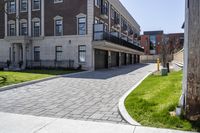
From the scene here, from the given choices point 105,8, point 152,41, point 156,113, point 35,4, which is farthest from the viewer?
point 152,41

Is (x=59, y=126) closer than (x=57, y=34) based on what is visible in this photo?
Yes

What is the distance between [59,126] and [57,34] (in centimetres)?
2215

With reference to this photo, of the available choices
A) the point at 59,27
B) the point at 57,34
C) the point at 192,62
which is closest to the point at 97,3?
the point at 59,27

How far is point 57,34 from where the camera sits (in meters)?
26.8

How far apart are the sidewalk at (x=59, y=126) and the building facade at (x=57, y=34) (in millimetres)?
19108

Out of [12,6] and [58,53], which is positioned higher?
[12,6]

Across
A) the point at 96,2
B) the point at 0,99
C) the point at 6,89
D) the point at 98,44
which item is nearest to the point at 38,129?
the point at 0,99

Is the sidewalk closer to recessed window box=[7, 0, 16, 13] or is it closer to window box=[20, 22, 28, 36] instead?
window box=[20, 22, 28, 36]

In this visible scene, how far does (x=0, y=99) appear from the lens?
895 centimetres

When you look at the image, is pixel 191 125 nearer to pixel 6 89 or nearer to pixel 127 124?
pixel 127 124

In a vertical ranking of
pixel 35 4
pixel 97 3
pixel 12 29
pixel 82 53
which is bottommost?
pixel 82 53

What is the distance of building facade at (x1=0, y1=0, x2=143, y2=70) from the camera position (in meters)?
25.2

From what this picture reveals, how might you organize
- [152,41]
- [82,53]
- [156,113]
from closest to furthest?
1. [156,113]
2. [82,53]
3. [152,41]

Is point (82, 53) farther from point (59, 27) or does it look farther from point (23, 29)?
point (23, 29)
